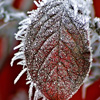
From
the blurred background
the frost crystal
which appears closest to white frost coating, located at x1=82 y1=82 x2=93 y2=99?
the blurred background

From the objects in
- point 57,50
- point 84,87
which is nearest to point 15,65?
point 84,87

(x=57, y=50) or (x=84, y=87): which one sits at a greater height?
(x=57, y=50)

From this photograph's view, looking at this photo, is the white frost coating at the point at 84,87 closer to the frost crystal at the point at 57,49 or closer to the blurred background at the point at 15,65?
the blurred background at the point at 15,65

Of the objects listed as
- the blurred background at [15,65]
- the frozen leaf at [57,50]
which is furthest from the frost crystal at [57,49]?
the blurred background at [15,65]

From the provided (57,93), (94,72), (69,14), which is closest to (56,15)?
(69,14)

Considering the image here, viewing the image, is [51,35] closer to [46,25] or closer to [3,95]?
[46,25]

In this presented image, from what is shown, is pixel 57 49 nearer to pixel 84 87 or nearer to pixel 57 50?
pixel 57 50
